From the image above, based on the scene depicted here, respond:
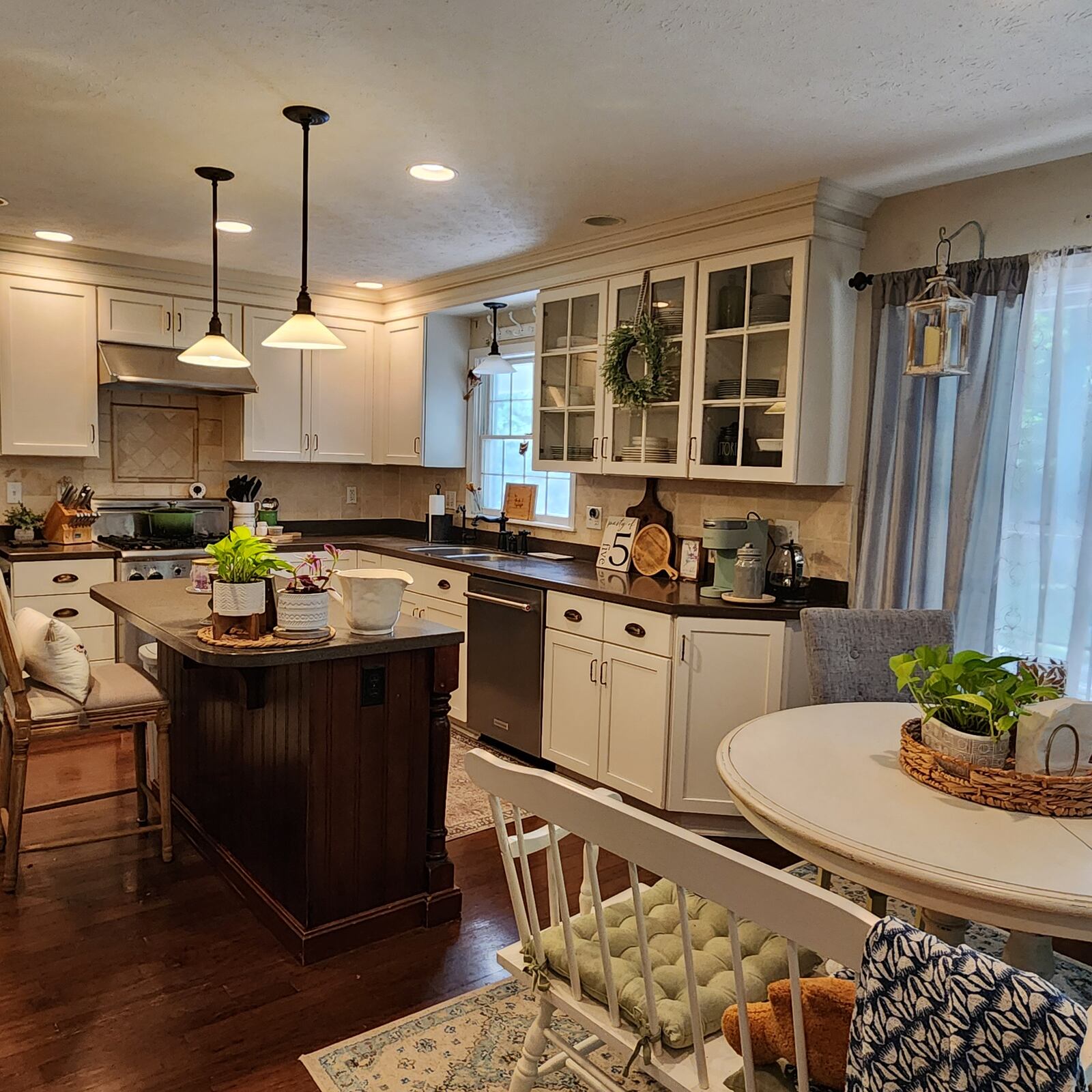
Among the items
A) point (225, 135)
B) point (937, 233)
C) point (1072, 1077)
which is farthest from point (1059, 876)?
point (225, 135)

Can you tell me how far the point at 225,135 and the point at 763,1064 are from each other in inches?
115

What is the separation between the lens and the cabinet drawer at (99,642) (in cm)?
446

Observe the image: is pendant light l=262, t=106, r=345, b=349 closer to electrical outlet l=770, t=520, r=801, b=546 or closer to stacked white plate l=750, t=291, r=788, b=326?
stacked white plate l=750, t=291, r=788, b=326

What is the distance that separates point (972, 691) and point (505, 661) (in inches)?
99.3

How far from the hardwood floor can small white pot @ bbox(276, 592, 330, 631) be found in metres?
0.94

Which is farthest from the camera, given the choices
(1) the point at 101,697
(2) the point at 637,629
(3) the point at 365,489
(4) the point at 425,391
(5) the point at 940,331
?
(3) the point at 365,489

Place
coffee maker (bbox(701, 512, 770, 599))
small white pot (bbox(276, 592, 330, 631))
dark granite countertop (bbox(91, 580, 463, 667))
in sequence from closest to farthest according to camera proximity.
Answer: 1. dark granite countertop (bbox(91, 580, 463, 667))
2. small white pot (bbox(276, 592, 330, 631))
3. coffee maker (bbox(701, 512, 770, 599))

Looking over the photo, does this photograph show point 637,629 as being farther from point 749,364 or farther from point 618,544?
point 749,364

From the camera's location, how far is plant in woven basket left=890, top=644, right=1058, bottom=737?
1.79 m

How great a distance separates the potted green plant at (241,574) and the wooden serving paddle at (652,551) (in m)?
2.00

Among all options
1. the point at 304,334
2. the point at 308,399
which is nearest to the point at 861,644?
the point at 304,334

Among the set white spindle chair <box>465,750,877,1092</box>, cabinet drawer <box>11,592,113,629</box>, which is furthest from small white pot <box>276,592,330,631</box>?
cabinet drawer <box>11,592,113,629</box>

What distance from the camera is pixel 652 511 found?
4.20m

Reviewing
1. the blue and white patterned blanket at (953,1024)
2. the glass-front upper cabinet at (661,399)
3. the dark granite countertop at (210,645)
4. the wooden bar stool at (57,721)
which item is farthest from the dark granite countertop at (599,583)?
the blue and white patterned blanket at (953,1024)
